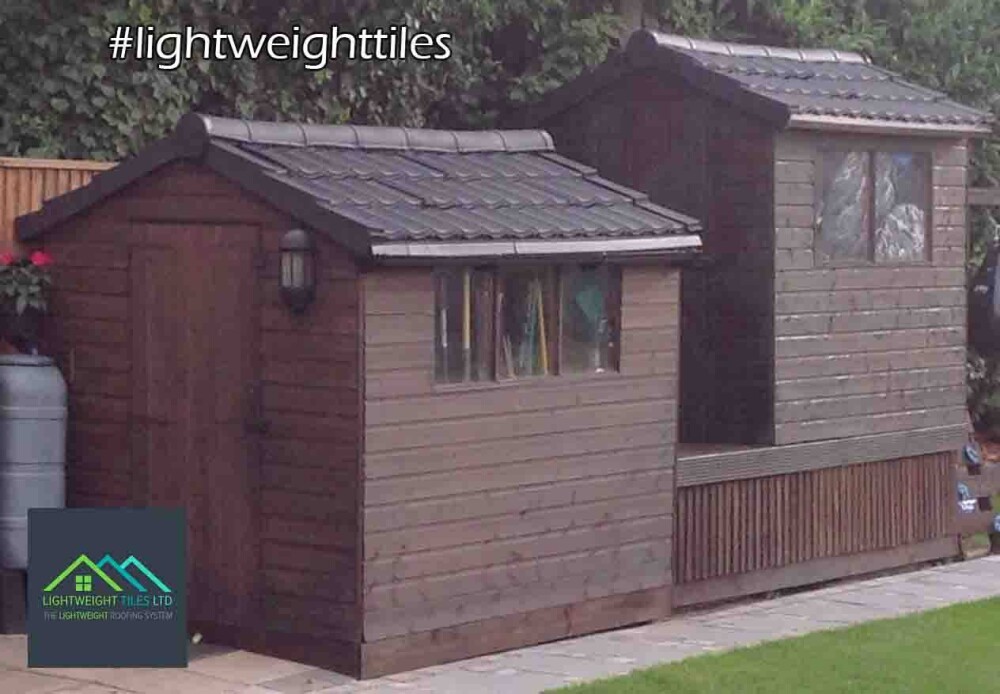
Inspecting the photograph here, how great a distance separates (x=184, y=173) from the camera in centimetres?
1002

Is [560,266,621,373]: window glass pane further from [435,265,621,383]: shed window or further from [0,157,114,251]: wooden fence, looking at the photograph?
→ [0,157,114,251]: wooden fence

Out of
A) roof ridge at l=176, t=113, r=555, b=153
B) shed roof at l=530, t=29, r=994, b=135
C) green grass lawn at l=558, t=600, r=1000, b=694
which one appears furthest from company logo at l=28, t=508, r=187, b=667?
shed roof at l=530, t=29, r=994, b=135

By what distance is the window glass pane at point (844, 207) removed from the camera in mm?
12562

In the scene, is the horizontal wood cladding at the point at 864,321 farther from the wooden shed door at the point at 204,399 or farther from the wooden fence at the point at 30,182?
the wooden fence at the point at 30,182

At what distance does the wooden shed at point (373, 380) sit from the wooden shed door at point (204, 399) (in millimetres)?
14

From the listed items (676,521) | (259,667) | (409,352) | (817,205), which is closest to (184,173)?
(409,352)

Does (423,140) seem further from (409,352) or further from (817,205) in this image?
(817,205)

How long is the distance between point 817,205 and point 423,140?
2831mm

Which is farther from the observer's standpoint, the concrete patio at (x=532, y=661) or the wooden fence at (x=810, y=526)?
the wooden fence at (x=810, y=526)

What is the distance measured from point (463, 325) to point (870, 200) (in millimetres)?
3924

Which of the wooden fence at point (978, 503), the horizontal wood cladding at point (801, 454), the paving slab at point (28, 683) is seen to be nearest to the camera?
the paving slab at point (28, 683)

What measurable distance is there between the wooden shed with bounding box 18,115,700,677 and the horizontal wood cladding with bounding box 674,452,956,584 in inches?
23.3

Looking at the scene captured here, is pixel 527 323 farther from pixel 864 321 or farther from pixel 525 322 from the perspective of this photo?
pixel 864 321

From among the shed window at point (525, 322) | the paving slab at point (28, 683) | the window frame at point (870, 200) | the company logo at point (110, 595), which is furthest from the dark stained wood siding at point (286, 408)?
the window frame at point (870, 200)
